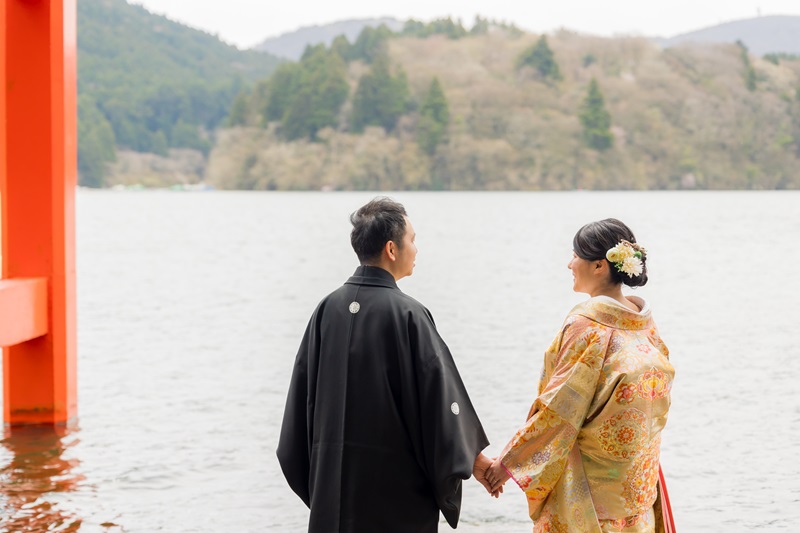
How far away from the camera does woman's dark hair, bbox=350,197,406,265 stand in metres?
2.87

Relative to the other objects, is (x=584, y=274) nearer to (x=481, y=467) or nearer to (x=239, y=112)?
(x=481, y=467)

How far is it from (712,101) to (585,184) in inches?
616

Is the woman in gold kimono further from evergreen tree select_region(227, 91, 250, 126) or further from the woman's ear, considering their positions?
evergreen tree select_region(227, 91, 250, 126)

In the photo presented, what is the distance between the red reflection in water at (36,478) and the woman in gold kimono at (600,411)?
10.8 ft

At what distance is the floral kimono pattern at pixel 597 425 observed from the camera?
2787 millimetres

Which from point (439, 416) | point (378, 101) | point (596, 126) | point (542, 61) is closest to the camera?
point (439, 416)

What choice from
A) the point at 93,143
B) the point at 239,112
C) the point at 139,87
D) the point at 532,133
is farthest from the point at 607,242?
the point at 139,87

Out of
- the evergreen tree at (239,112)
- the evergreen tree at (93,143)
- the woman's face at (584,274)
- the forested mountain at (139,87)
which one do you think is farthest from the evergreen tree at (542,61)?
the woman's face at (584,274)

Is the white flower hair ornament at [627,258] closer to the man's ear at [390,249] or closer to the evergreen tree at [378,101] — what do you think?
the man's ear at [390,249]

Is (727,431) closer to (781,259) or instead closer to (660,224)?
(781,259)

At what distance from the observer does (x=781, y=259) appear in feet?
125

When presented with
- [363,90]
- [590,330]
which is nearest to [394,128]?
[363,90]

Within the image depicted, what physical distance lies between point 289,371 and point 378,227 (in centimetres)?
1128

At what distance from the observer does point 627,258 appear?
9.27ft
